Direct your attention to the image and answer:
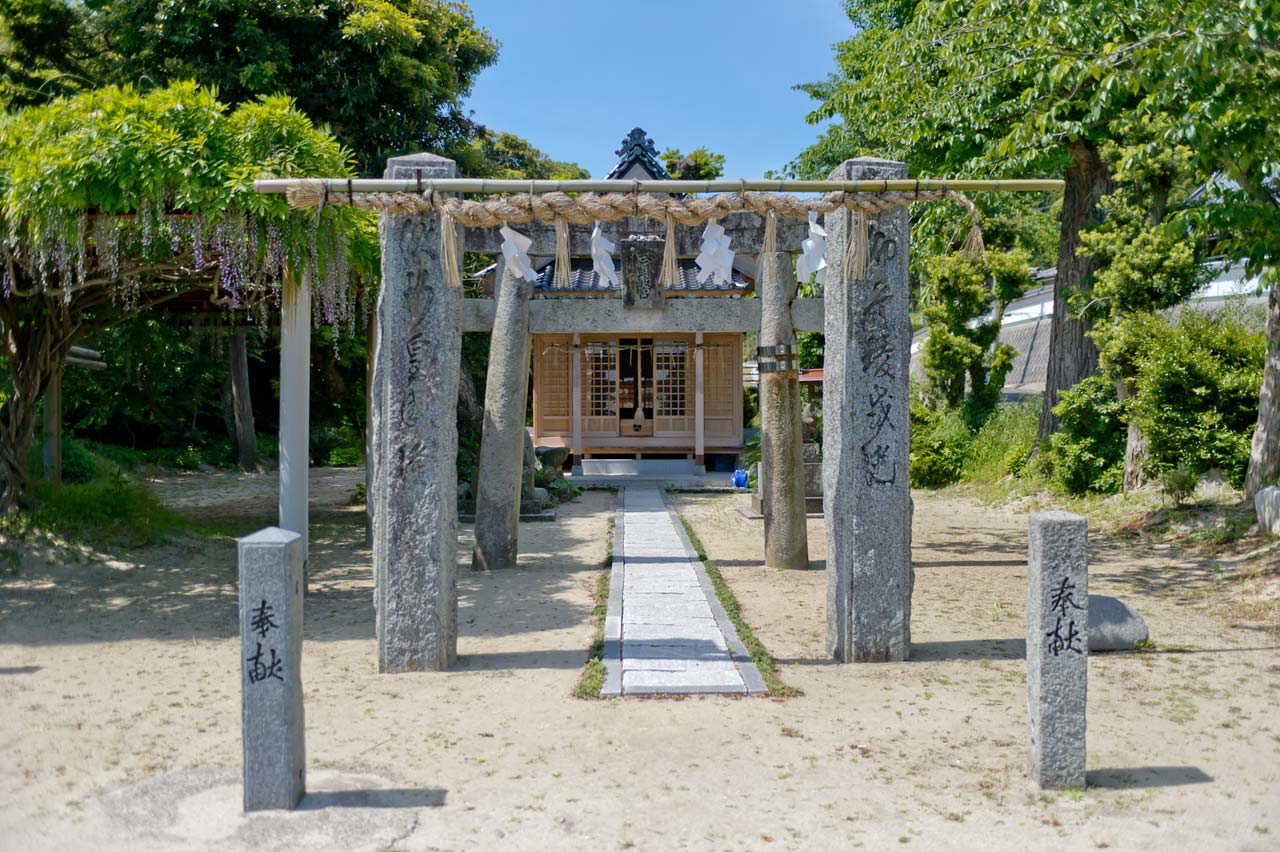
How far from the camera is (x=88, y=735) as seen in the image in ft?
17.7

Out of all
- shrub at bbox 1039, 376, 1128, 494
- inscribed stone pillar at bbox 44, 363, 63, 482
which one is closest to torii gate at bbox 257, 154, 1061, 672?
inscribed stone pillar at bbox 44, 363, 63, 482

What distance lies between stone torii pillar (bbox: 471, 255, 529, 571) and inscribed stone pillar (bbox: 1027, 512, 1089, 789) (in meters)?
6.67

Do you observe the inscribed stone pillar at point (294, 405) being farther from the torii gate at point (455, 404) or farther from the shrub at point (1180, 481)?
the shrub at point (1180, 481)

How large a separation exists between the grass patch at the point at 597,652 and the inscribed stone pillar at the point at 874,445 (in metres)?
1.74

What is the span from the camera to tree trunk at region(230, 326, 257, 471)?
2083 cm

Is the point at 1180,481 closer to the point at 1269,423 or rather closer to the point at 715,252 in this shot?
the point at 1269,423

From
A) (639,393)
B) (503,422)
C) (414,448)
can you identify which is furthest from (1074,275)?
(414,448)

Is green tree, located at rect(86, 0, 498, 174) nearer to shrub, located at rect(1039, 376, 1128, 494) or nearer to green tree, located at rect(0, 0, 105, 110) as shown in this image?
green tree, located at rect(0, 0, 105, 110)

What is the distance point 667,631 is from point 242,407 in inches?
664

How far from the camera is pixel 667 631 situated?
7645 millimetres

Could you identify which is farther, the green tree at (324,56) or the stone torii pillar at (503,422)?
the green tree at (324,56)

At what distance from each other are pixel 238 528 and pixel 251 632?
31.4ft

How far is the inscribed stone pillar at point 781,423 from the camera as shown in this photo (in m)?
10.5

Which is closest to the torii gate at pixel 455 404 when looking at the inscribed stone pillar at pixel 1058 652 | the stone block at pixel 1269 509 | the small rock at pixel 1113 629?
the small rock at pixel 1113 629
